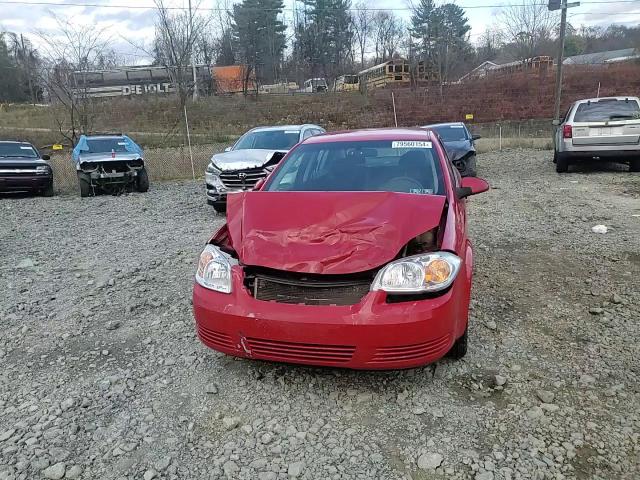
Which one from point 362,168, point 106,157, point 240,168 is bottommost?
point 240,168

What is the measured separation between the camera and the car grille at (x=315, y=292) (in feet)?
9.41

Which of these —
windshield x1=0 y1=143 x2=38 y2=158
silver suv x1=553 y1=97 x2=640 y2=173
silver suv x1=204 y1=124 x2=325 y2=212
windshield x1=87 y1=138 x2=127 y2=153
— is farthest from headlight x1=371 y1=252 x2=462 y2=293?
windshield x1=0 y1=143 x2=38 y2=158

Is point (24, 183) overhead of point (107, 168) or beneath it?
beneath

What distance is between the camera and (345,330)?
9.02 feet

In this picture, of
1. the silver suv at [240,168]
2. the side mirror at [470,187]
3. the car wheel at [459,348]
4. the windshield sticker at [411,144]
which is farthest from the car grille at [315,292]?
the silver suv at [240,168]

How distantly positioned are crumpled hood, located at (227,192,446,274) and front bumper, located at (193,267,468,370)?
0.24 meters

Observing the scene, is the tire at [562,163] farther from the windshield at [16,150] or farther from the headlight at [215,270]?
the windshield at [16,150]

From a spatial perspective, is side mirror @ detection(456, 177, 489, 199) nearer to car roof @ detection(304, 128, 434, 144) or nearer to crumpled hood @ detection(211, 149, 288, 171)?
car roof @ detection(304, 128, 434, 144)

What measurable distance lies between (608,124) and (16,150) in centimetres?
1473

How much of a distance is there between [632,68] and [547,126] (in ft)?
50.3

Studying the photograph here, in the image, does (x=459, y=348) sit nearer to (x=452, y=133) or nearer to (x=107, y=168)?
(x=452, y=133)

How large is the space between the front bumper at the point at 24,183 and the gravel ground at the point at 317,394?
8.49 metres

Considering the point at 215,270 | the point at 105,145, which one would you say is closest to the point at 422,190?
the point at 215,270

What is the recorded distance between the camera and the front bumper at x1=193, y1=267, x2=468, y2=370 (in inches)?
109
